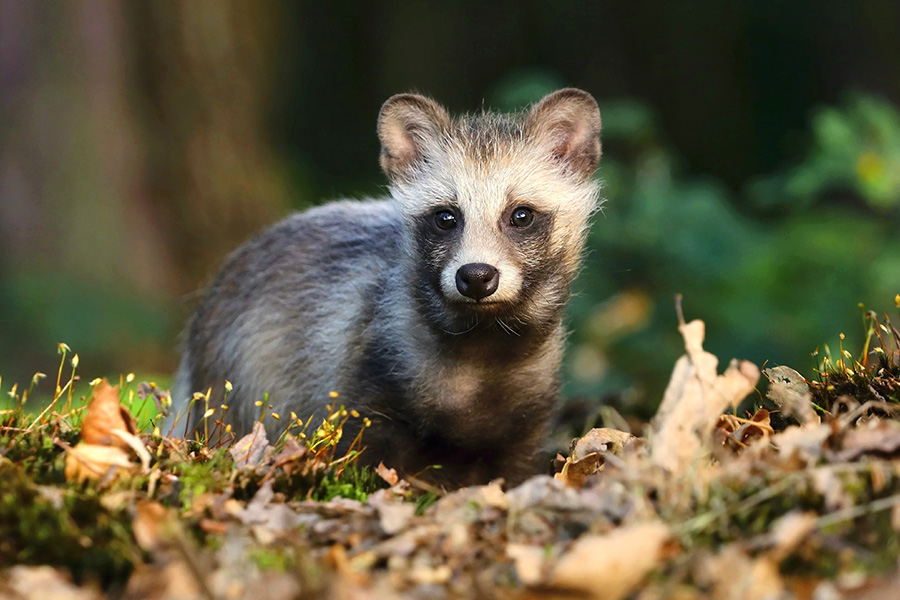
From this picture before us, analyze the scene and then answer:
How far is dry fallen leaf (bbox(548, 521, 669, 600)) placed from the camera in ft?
7.62

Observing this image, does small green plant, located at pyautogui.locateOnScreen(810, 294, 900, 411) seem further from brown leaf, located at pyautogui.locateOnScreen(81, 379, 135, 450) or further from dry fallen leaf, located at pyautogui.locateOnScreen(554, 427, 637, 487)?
brown leaf, located at pyautogui.locateOnScreen(81, 379, 135, 450)

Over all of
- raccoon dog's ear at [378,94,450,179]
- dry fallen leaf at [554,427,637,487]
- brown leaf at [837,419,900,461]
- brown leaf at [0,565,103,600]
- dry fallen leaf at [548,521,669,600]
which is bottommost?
brown leaf at [0,565,103,600]

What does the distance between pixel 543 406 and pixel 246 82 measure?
6.83 metres

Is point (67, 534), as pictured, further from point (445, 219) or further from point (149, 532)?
point (445, 219)

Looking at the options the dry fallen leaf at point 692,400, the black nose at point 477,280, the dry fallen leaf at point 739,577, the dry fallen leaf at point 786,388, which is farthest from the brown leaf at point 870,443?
the black nose at point 477,280

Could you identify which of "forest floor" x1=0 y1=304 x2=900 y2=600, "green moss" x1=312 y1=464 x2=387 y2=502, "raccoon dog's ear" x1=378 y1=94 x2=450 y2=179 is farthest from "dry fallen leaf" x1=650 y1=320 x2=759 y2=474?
"raccoon dog's ear" x1=378 y1=94 x2=450 y2=179

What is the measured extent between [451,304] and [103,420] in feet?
6.60

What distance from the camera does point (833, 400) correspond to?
394cm

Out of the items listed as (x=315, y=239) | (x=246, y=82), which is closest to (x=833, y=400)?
(x=315, y=239)

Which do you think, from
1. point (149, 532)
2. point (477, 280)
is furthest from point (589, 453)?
point (149, 532)

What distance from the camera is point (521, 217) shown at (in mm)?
5102

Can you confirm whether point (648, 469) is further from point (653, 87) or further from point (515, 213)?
point (653, 87)

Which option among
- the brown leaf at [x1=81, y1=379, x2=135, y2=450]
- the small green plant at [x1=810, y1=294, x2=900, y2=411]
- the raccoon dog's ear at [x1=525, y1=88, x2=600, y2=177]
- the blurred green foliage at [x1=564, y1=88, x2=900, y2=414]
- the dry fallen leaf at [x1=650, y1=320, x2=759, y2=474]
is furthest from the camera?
the blurred green foliage at [x1=564, y1=88, x2=900, y2=414]

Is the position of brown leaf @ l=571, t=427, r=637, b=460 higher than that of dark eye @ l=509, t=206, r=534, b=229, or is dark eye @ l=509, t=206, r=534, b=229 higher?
dark eye @ l=509, t=206, r=534, b=229
